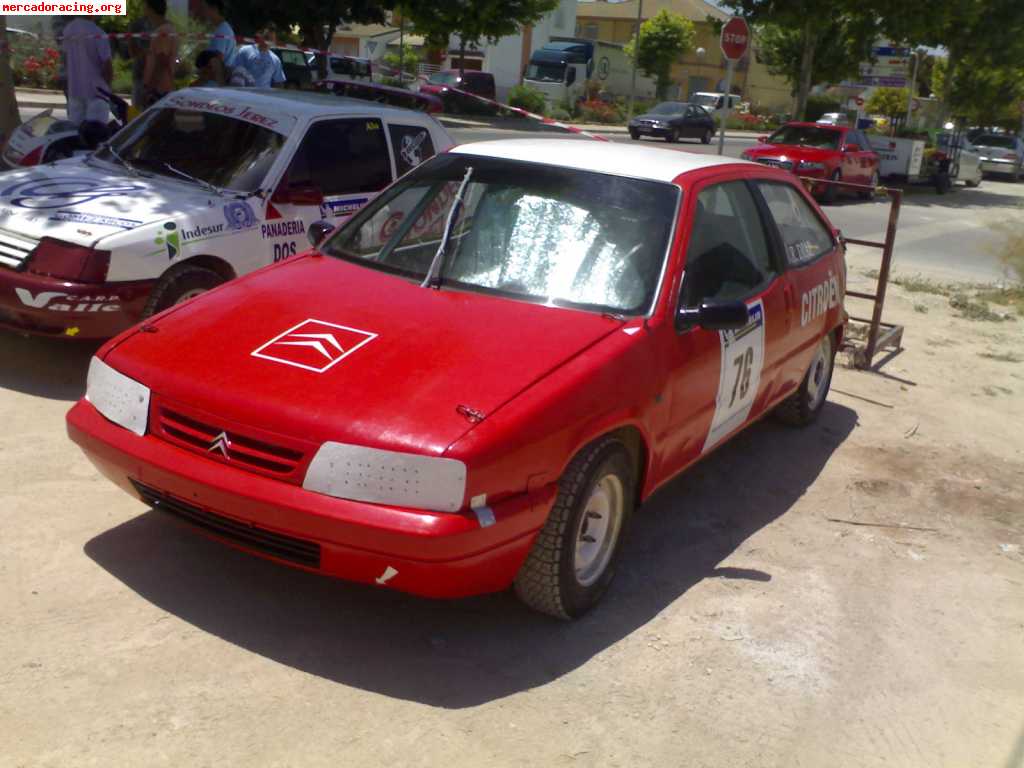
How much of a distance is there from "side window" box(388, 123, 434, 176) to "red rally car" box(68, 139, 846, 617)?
2263 mm

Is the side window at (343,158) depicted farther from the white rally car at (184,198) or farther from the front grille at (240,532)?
the front grille at (240,532)

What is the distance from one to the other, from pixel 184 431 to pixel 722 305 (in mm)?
2094

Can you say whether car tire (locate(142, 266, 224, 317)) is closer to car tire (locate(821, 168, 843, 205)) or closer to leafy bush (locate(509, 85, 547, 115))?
car tire (locate(821, 168, 843, 205))

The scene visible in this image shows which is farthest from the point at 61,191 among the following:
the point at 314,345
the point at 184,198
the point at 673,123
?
the point at 673,123

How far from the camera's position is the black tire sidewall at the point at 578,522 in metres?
3.80

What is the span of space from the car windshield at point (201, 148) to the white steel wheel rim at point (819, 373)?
3.46 m

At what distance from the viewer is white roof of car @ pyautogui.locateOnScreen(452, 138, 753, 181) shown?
4812mm

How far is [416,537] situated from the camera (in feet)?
10.9

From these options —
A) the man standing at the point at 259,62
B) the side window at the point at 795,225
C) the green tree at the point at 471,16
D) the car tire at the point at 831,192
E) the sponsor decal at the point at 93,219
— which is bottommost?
the car tire at the point at 831,192

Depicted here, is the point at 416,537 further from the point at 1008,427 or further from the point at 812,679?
the point at 1008,427

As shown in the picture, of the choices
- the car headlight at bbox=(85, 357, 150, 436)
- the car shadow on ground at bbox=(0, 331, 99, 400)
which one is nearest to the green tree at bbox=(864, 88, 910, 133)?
the car shadow on ground at bbox=(0, 331, 99, 400)

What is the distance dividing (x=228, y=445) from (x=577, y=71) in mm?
54899
